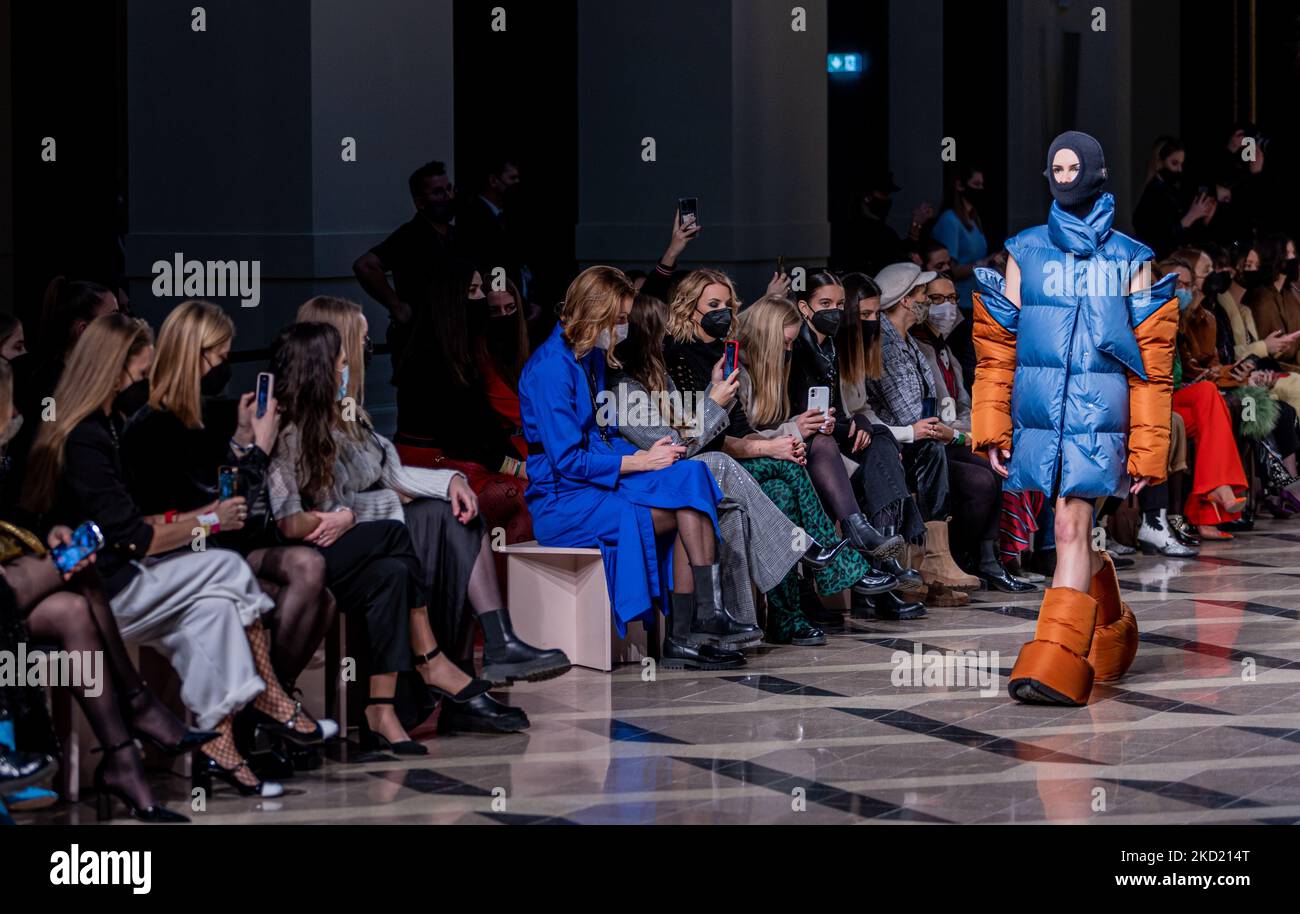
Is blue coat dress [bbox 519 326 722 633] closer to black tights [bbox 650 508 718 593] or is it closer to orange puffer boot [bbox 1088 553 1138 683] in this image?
black tights [bbox 650 508 718 593]

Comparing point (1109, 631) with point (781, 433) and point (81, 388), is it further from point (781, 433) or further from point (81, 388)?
point (81, 388)

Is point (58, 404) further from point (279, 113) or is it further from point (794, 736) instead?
point (279, 113)

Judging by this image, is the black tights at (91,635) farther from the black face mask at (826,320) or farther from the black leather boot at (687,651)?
the black face mask at (826,320)

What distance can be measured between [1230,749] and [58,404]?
126 inches

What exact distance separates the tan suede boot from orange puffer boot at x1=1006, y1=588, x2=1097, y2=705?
5.94ft

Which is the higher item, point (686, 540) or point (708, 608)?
point (686, 540)

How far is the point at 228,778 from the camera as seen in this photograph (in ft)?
16.2

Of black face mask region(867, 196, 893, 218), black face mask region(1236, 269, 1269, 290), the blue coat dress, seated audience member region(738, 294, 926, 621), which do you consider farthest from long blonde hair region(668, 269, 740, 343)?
black face mask region(1236, 269, 1269, 290)

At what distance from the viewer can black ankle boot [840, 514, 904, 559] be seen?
7188 millimetres

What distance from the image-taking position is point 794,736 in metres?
5.57

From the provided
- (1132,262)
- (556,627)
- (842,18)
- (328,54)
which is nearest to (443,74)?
(328,54)

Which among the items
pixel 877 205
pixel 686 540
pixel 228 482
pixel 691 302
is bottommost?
pixel 686 540

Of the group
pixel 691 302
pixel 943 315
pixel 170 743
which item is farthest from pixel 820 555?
pixel 170 743

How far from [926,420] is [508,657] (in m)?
2.56
